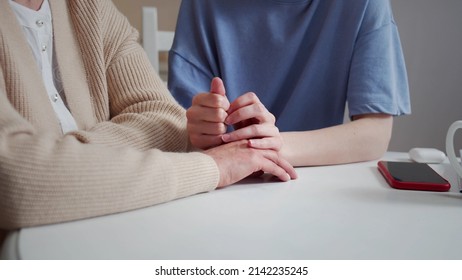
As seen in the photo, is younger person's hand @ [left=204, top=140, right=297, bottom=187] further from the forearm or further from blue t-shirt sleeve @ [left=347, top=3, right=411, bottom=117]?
blue t-shirt sleeve @ [left=347, top=3, right=411, bottom=117]

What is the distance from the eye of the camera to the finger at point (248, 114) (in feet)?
2.07

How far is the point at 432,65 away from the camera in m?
1.39

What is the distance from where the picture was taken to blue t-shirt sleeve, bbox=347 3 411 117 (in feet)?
2.57

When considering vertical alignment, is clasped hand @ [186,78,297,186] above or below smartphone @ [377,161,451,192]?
above

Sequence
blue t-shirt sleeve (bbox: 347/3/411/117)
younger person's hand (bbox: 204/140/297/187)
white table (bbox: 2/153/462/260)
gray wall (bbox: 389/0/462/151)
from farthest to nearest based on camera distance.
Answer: gray wall (bbox: 389/0/462/151), blue t-shirt sleeve (bbox: 347/3/411/117), younger person's hand (bbox: 204/140/297/187), white table (bbox: 2/153/462/260)

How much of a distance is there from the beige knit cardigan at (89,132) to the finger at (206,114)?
53 millimetres

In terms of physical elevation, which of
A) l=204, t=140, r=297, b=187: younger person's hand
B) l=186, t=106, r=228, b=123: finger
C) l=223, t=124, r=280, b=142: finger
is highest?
l=186, t=106, r=228, b=123: finger

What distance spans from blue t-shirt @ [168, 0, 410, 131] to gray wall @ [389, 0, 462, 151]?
1.99 feet

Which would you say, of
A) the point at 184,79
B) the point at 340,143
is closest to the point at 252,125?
the point at 340,143

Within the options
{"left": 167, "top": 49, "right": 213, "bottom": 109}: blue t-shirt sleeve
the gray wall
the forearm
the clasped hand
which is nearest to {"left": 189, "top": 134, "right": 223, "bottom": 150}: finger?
the clasped hand

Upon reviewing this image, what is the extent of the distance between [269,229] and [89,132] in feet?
1.00

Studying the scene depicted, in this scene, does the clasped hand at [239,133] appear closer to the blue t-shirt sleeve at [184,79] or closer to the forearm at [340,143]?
the forearm at [340,143]

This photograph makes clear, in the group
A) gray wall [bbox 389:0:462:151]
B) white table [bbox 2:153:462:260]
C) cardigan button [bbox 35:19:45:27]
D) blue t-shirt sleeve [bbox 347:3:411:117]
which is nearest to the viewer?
white table [bbox 2:153:462:260]

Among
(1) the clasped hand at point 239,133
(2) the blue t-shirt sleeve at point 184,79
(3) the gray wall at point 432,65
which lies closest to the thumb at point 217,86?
(1) the clasped hand at point 239,133
